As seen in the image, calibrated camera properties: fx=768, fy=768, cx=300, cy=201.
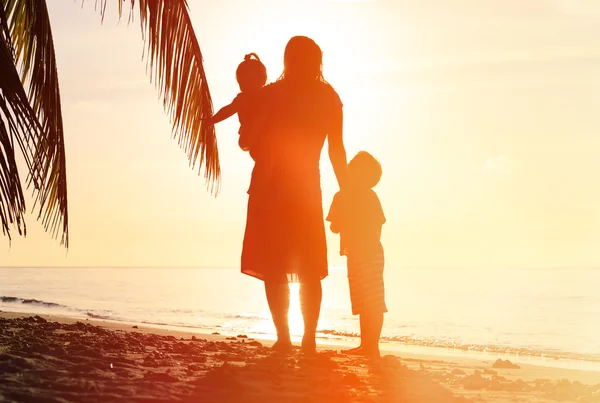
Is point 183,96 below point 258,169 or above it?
above

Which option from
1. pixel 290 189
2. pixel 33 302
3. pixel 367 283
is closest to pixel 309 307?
pixel 290 189

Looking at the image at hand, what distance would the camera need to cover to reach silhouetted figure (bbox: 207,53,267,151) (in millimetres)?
5070

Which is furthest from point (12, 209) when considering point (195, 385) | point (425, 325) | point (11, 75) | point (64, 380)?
point (425, 325)

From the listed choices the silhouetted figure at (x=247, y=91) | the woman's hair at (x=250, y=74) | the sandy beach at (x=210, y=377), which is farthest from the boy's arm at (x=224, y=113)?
the sandy beach at (x=210, y=377)

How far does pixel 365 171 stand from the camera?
6.32 meters

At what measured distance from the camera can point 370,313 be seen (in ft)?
20.7

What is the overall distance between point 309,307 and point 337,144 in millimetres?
1126

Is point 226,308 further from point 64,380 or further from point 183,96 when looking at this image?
point 64,380

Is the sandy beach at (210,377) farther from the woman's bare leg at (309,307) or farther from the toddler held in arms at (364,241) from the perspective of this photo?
the toddler held in arms at (364,241)

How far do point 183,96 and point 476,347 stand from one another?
7393mm

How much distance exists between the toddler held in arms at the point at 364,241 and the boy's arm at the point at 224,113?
1398mm

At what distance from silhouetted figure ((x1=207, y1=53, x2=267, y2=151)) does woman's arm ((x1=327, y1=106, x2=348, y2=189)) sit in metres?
0.55

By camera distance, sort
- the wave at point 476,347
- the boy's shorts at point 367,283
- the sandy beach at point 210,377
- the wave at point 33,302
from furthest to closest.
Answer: the wave at point 33,302, the wave at point 476,347, the boy's shorts at point 367,283, the sandy beach at point 210,377

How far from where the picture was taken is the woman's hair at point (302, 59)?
16.6 ft
